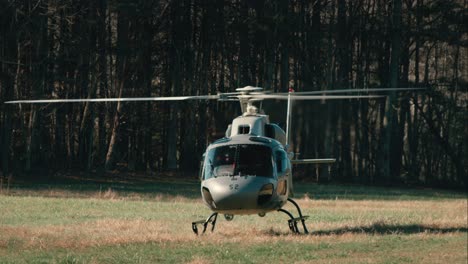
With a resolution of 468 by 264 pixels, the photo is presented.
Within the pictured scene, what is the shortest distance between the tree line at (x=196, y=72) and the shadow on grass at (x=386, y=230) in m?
24.0

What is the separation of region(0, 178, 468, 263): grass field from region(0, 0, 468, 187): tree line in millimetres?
14188

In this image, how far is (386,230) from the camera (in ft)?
82.9

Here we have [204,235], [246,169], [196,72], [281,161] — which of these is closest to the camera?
[246,169]

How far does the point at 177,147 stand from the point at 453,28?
15.6 metres

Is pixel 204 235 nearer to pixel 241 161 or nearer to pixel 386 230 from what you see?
pixel 241 161

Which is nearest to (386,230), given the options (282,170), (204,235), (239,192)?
(282,170)

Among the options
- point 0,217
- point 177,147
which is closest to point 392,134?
point 177,147

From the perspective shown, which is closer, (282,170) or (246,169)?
(246,169)

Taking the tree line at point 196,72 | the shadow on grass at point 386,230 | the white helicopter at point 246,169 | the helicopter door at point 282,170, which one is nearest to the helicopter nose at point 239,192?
the white helicopter at point 246,169

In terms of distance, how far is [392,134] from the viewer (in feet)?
200

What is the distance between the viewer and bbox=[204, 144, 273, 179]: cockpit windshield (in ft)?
71.7

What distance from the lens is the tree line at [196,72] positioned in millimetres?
51406

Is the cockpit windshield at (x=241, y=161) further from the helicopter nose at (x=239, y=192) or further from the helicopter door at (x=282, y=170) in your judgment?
the helicopter door at (x=282, y=170)

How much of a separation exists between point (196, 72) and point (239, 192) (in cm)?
3501
